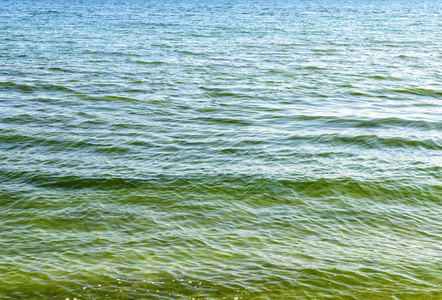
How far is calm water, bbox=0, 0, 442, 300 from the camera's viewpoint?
9016 millimetres

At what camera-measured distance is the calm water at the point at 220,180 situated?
29.6 ft

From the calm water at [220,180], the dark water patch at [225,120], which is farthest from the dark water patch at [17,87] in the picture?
the dark water patch at [225,120]

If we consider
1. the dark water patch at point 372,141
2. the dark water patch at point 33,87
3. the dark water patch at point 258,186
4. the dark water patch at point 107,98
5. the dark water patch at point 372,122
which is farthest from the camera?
the dark water patch at point 33,87

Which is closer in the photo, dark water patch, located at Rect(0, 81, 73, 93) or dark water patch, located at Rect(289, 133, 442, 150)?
dark water patch, located at Rect(289, 133, 442, 150)

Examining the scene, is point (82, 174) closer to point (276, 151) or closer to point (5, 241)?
point (5, 241)

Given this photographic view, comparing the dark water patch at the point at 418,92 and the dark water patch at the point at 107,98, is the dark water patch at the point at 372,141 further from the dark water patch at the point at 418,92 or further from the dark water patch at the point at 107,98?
the dark water patch at the point at 107,98

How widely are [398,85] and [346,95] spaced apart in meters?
3.33

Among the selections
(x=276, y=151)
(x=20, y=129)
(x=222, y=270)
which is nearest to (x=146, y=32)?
(x=20, y=129)

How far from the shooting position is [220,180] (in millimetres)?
13227

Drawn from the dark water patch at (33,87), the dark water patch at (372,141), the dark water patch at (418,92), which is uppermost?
the dark water patch at (33,87)

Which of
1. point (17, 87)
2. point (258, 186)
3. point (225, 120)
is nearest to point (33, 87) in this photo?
point (17, 87)

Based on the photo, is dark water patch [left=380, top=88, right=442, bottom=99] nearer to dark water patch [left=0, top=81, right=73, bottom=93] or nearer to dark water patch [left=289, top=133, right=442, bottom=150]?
dark water patch [left=289, top=133, right=442, bottom=150]

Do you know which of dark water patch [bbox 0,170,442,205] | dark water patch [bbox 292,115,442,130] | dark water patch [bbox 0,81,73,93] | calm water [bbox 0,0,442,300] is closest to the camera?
calm water [bbox 0,0,442,300]

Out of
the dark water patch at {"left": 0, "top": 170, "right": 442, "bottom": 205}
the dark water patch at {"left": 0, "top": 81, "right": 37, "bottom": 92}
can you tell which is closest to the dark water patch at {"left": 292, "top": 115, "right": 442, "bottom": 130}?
the dark water patch at {"left": 0, "top": 170, "right": 442, "bottom": 205}
